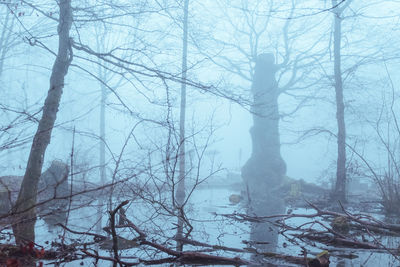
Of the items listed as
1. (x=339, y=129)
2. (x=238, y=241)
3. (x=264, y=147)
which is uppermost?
(x=264, y=147)

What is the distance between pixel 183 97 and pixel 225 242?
30.2 ft

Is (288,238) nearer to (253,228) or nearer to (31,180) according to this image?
(253,228)

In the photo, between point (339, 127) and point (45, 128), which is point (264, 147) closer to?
point (339, 127)

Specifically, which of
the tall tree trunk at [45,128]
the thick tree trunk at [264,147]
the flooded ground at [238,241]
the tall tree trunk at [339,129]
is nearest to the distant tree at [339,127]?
the tall tree trunk at [339,129]

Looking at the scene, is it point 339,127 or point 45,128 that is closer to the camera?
point 45,128

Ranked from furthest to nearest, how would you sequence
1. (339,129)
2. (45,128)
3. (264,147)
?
(264,147) → (339,129) → (45,128)

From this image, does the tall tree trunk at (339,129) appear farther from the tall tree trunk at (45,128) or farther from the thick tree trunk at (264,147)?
the tall tree trunk at (45,128)

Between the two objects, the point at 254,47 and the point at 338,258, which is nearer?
the point at 338,258

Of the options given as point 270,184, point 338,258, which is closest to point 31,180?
point 338,258

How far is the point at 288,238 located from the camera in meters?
3.88

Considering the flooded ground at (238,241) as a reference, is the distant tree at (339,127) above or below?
above

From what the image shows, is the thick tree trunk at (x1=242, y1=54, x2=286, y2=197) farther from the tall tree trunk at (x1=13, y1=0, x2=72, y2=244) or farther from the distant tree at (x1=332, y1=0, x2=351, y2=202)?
the tall tree trunk at (x1=13, y1=0, x2=72, y2=244)

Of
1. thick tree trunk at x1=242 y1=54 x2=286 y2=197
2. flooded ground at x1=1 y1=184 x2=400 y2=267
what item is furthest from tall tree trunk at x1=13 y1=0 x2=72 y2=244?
thick tree trunk at x1=242 y1=54 x2=286 y2=197

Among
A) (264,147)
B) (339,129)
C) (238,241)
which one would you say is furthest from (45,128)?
(264,147)
